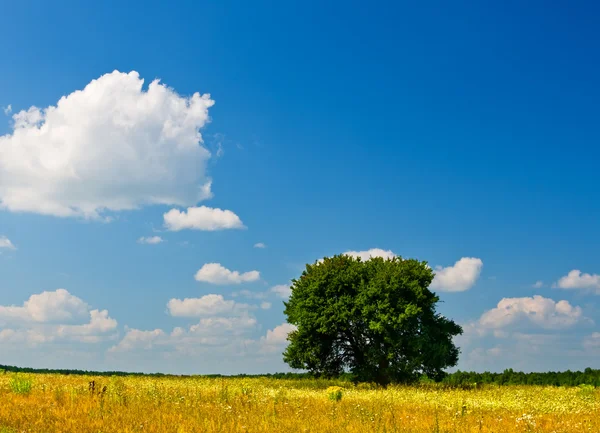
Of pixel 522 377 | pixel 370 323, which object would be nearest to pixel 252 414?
pixel 370 323

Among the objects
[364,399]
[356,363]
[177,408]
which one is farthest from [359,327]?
[177,408]

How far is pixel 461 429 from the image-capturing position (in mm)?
16719

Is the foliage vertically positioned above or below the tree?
below

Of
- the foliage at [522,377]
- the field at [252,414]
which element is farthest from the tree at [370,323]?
the field at [252,414]

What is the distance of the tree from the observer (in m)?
39.5

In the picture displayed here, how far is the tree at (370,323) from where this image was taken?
3953 centimetres

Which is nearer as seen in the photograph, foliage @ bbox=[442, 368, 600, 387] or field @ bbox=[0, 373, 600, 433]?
field @ bbox=[0, 373, 600, 433]

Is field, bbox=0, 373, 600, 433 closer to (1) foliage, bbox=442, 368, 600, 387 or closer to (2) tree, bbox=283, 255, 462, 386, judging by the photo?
(2) tree, bbox=283, 255, 462, 386

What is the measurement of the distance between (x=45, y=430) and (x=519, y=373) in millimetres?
48990

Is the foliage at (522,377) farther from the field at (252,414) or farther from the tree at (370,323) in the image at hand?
the field at (252,414)

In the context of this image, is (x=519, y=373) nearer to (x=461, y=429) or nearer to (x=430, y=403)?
(x=430, y=403)

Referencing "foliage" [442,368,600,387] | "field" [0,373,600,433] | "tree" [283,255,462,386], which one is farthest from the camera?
"foliage" [442,368,600,387]

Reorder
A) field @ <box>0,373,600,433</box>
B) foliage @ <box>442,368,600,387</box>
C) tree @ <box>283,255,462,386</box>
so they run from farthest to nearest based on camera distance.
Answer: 1. foliage @ <box>442,368,600,387</box>
2. tree @ <box>283,255,462,386</box>
3. field @ <box>0,373,600,433</box>

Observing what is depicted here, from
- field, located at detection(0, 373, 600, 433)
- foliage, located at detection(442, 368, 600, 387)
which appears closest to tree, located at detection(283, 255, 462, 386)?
foliage, located at detection(442, 368, 600, 387)
